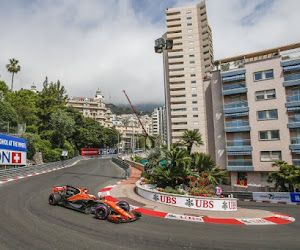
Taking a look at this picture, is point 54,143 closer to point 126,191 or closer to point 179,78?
point 126,191

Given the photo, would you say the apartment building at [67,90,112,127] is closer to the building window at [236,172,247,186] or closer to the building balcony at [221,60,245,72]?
the building balcony at [221,60,245,72]

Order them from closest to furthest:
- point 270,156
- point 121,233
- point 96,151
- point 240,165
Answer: point 121,233, point 270,156, point 240,165, point 96,151

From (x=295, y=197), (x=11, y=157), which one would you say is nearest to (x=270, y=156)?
(x=295, y=197)

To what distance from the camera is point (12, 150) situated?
23703 mm

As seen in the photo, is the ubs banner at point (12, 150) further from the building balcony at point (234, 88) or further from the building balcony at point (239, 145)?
the building balcony at point (234, 88)

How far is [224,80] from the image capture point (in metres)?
32.7

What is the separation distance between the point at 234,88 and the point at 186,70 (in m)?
41.0

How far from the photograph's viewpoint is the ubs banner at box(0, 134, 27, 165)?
21938mm

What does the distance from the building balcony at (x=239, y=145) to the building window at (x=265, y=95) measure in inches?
254

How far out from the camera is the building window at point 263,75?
30.1 m

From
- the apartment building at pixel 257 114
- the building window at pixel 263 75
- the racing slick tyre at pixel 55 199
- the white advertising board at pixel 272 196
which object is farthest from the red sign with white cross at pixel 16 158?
the building window at pixel 263 75

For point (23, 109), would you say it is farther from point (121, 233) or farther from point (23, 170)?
point (121, 233)

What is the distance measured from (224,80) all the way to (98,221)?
29448mm

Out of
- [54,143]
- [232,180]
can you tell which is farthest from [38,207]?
[54,143]
